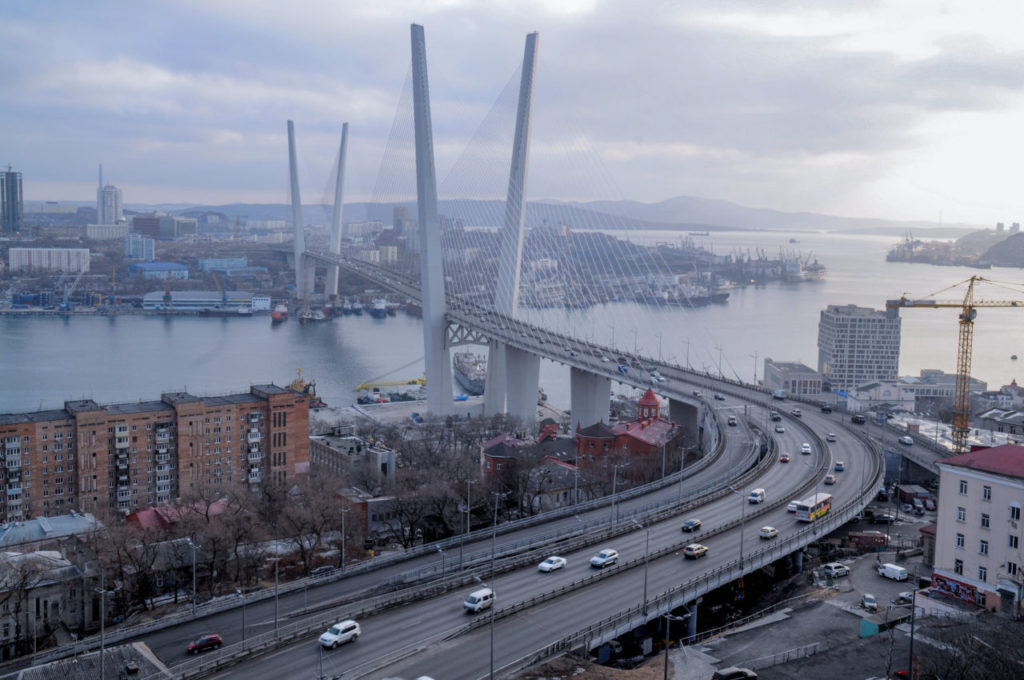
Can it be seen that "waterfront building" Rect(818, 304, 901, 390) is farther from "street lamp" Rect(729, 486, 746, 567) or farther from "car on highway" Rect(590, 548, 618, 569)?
"car on highway" Rect(590, 548, 618, 569)

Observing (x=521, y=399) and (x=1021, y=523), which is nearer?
(x=1021, y=523)

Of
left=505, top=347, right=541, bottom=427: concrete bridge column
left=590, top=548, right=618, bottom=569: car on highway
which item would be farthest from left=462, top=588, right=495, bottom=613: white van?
left=505, top=347, right=541, bottom=427: concrete bridge column

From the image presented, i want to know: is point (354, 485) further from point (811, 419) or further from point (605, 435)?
point (811, 419)

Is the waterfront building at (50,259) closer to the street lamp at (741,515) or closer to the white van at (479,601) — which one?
the street lamp at (741,515)

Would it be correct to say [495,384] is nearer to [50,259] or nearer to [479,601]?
[479,601]

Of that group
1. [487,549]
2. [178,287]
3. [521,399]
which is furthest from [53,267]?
[487,549]
